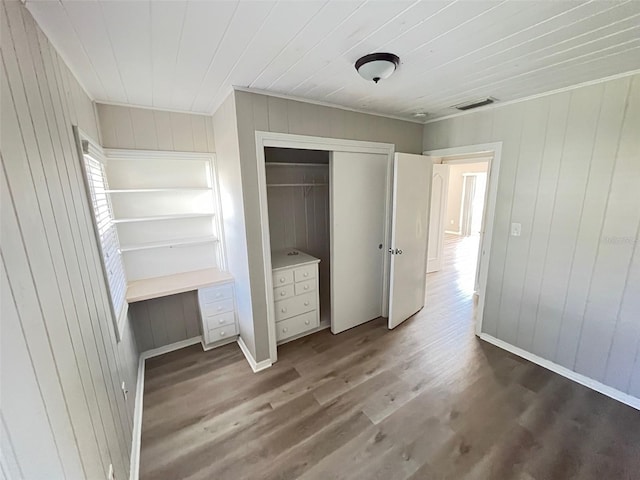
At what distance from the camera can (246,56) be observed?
1526mm

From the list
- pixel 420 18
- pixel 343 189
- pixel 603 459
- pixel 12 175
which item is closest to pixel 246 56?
pixel 420 18

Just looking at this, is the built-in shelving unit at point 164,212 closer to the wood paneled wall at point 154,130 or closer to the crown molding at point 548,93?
the wood paneled wall at point 154,130

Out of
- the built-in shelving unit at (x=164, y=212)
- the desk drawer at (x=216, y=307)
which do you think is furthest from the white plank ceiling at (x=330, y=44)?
the desk drawer at (x=216, y=307)

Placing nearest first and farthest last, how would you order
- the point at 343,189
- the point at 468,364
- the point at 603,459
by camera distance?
the point at 603,459 < the point at 468,364 < the point at 343,189

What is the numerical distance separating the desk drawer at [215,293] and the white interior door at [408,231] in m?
1.74

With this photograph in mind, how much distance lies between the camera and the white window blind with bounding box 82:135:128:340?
5.64 feet

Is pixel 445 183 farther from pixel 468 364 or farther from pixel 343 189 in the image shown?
pixel 468 364

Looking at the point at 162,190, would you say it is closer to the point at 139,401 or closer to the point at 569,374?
the point at 139,401

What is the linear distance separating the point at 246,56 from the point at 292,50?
27cm

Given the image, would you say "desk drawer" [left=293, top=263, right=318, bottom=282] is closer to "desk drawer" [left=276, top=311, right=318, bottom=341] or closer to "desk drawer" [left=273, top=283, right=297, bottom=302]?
"desk drawer" [left=273, top=283, right=297, bottom=302]

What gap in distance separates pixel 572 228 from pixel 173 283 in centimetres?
352

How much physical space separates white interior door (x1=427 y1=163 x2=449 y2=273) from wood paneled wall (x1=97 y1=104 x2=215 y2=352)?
12.2 ft

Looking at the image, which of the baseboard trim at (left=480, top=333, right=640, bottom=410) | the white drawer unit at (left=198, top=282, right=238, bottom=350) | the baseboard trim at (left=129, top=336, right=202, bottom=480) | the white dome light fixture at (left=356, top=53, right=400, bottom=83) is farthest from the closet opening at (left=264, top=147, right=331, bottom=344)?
the baseboard trim at (left=480, top=333, right=640, bottom=410)

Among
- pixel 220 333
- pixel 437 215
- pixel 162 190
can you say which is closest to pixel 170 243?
pixel 162 190
